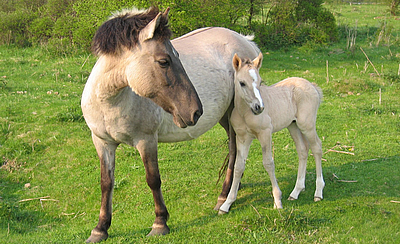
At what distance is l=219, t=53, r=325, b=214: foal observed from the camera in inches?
189

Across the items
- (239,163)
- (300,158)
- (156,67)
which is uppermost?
(156,67)

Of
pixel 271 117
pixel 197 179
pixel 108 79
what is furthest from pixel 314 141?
pixel 108 79

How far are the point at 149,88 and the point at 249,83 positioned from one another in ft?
5.02

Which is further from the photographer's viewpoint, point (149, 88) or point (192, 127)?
point (192, 127)

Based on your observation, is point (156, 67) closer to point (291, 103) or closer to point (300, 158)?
point (291, 103)

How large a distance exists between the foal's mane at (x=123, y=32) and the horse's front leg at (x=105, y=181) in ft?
3.77

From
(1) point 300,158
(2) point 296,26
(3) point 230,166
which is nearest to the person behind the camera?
(1) point 300,158

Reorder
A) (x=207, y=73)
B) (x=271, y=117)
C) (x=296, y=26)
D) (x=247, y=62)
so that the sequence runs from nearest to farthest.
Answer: (x=247, y=62) → (x=207, y=73) → (x=271, y=117) → (x=296, y=26)

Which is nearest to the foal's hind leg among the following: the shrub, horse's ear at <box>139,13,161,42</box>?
horse's ear at <box>139,13,161,42</box>

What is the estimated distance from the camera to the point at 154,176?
4461 mm

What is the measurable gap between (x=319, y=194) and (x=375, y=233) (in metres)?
1.11

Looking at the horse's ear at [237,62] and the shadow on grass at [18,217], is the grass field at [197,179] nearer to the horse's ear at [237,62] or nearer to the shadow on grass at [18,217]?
the shadow on grass at [18,217]

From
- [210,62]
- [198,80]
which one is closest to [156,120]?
[198,80]

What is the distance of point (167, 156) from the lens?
745 centimetres
